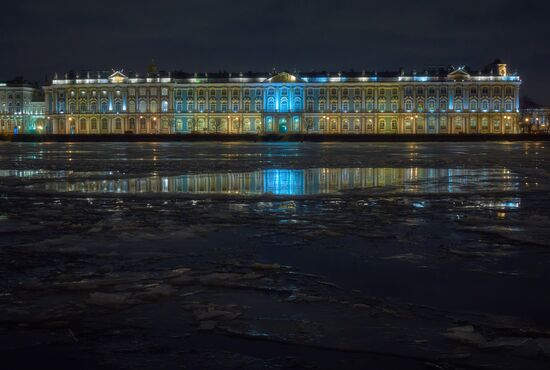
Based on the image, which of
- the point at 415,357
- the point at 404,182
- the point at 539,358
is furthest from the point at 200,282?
the point at 404,182

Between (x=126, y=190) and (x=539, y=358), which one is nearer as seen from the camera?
(x=539, y=358)

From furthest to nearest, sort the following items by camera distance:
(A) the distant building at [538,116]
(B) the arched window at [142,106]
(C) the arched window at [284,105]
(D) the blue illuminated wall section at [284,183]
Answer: (A) the distant building at [538,116], (B) the arched window at [142,106], (C) the arched window at [284,105], (D) the blue illuminated wall section at [284,183]

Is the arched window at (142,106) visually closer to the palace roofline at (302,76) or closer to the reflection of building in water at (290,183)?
the palace roofline at (302,76)

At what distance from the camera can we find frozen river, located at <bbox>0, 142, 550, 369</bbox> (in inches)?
143

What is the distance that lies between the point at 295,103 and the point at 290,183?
3720 inches

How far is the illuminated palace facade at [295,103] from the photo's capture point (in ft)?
348

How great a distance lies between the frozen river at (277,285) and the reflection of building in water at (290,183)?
266 centimetres

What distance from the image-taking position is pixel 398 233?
7391mm

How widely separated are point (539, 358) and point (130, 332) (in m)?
A: 2.26

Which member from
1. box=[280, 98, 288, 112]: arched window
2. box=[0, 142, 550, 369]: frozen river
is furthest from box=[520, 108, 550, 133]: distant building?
box=[0, 142, 550, 369]: frozen river

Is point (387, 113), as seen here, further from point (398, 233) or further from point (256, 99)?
point (398, 233)

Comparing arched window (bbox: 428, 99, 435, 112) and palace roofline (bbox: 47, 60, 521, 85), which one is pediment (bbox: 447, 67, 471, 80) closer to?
palace roofline (bbox: 47, 60, 521, 85)

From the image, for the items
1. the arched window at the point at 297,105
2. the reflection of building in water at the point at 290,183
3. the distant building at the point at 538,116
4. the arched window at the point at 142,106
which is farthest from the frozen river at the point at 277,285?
the distant building at the point at 538,116

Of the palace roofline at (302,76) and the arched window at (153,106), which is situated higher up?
the palace roofline at (302,76)
